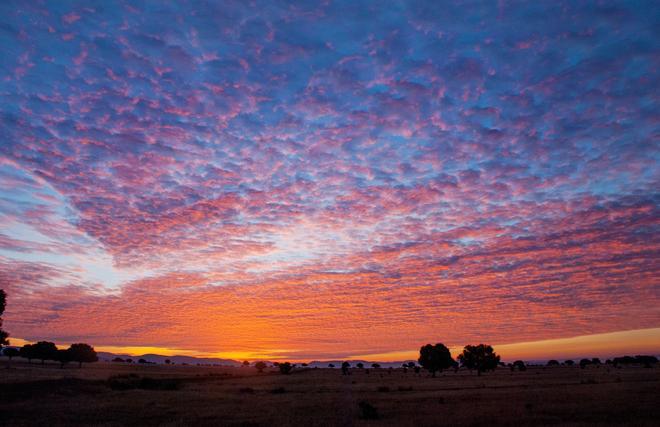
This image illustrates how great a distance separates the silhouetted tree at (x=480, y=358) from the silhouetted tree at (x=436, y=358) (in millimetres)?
4092

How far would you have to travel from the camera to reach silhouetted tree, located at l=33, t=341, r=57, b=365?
128 meters

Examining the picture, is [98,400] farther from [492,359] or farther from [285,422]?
[492,359]

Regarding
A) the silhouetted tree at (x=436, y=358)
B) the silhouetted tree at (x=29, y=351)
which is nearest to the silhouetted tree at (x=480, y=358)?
the silhouetted tree at (x=436, y=358)

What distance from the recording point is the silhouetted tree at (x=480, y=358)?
102438mm

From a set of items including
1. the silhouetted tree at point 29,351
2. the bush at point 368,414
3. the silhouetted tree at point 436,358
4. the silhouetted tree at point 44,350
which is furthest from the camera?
the silhouetted tree at point 29,351

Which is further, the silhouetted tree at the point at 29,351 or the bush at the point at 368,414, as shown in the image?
the silhouetted tree at the point at 29,351

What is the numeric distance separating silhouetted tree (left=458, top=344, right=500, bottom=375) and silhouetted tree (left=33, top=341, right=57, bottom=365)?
4444 inches

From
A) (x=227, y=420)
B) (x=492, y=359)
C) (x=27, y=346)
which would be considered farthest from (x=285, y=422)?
(x=27, y=346)

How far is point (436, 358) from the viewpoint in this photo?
102 metres

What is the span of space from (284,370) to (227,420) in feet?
329

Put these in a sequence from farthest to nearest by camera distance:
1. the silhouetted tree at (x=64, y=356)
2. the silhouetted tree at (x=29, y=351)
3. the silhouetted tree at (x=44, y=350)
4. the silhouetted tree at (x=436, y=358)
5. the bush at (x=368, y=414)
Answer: the silhouetted tree at (x=29, y=351), the silhouetted tree at (x=44, y=350), the silhouetted tree at (x=64, y=356), the silhouetted tree at (x=436, y=358), the bush at (x=368, y=414)

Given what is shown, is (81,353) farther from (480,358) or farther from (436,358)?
(480,358)

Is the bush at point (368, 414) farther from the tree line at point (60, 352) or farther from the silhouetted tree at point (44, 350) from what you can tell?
the silhouetted tree at point (44, 350)

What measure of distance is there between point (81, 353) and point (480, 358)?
109 m
